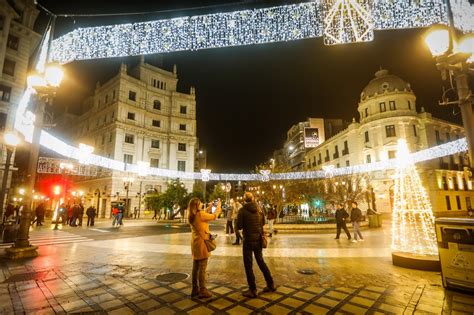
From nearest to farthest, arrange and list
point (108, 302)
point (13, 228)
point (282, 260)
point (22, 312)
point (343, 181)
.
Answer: point (22, 312)
point (108, 302)
point (282, 260)
point (13, 228)
point (343, 181)

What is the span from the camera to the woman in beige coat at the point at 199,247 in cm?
465

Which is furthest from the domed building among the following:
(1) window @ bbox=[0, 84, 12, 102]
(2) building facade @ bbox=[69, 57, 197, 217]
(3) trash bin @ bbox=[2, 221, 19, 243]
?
(1) window @ bbox=[0, 84, 12, 102]

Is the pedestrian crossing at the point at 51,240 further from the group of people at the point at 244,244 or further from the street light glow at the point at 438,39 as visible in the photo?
the street light glow at the point at 438,39

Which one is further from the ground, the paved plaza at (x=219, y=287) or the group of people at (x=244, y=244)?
the group of people at (x=244, y=244)

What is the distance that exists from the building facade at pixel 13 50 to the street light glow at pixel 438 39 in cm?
3448

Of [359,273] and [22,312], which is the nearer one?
[22,312]

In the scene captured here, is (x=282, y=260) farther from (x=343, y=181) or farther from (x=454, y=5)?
(x=343, y=181)

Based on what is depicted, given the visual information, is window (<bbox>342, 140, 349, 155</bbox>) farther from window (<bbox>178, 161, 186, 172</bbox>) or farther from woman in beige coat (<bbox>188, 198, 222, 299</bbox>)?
woman in beige coat (<bbox>188, 198, 222, 299</bbox>)

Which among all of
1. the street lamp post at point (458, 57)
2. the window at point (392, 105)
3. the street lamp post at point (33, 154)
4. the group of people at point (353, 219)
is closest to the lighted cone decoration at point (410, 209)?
the group of people at point (353, 219)

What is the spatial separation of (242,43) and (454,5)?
5.32 metres

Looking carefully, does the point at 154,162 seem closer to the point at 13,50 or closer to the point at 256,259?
the point at 13,50

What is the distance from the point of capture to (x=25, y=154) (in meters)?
31.6

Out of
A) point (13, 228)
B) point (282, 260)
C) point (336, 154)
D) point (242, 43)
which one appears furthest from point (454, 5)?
point (336, 154)

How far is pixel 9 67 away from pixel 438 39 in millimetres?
39165
